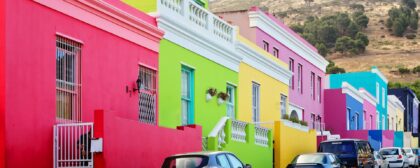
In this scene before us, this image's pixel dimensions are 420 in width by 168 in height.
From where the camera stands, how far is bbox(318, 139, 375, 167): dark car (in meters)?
25.1

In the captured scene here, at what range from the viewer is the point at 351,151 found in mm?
25406

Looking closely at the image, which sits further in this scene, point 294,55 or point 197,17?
point 294,55

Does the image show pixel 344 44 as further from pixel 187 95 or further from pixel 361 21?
pixel 187 95

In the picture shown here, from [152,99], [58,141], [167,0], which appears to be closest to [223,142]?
[152,99]

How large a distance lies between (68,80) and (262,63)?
1286cm

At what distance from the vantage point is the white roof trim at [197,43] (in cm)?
1913

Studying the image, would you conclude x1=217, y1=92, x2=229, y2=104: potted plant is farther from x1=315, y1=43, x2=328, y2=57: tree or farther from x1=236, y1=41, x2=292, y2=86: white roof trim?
x1=315, y1=43, x2=328, y2=57: tree

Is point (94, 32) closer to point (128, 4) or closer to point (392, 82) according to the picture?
point (128, 4)

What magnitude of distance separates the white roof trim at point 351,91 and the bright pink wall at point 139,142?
25.0 m

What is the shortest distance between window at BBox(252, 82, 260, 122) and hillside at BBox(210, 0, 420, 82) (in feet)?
235

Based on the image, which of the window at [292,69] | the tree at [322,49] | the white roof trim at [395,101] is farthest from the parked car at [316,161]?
the tree at [322,49]

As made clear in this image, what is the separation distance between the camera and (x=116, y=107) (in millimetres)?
16562

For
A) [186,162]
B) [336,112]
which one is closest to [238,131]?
[186,162]

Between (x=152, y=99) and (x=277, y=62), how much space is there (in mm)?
11488
